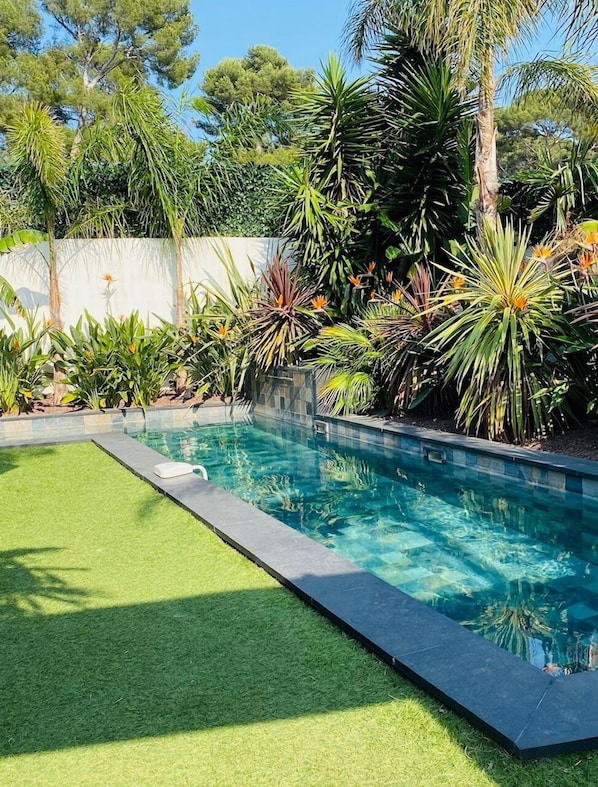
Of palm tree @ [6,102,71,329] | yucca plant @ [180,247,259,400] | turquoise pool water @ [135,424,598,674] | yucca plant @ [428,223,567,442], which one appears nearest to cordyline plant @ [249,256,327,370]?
yucca plant @ [180,247,259,400]

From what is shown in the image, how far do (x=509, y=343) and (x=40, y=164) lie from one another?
7176 millimetres

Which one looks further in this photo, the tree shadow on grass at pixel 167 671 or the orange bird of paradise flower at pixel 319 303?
the orange bird of paradise flower at pixel 319 303

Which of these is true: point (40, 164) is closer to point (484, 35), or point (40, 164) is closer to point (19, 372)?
point (19, 372)

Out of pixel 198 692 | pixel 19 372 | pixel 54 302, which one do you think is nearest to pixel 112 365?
pixel 19 372

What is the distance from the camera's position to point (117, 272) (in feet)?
41.8

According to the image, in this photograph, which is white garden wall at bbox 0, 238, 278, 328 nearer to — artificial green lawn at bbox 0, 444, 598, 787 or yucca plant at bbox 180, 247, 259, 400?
yucca plant at bbox 180, 247, 259, 400

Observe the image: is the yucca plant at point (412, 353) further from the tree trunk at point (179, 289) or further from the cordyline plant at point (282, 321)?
the tree trunk at point (179, 289)

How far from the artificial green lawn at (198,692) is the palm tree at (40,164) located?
7.41 metres

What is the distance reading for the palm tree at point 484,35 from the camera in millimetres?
8211

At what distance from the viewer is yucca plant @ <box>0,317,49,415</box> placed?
10.2 meters

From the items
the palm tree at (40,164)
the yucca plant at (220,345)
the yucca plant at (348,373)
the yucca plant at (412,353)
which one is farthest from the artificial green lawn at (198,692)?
the palm tree at (40,164)

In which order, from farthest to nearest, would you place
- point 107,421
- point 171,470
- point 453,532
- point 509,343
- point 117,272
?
1. point 117,272
2. point 107,421
3. point 509,343
4. point 171,470
5. point 453,532

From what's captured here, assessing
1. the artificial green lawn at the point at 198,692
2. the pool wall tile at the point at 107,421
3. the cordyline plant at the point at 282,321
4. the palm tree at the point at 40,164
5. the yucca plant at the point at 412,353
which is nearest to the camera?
the artificial green lawn at the point at 198,692

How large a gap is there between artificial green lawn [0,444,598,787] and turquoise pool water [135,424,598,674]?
1.04 m
